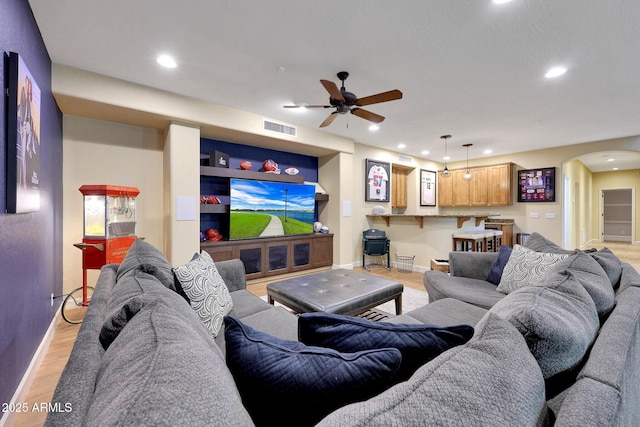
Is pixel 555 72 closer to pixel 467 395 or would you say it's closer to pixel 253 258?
pixel 467 395

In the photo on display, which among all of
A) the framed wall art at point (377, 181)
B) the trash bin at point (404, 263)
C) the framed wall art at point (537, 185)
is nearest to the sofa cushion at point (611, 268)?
the trash bin at point (404, 263)

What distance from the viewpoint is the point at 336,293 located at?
234 centimetres

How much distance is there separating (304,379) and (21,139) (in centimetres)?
225

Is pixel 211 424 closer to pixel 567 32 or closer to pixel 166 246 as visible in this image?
pixel 567 32

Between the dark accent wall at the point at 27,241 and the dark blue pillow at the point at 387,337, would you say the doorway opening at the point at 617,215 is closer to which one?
the dark blue pillow at the point at 387,337

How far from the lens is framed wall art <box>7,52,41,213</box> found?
154cm

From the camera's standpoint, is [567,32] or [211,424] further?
[567,32]

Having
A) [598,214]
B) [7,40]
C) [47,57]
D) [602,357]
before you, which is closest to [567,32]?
[602,357]

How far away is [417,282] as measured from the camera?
4441mm

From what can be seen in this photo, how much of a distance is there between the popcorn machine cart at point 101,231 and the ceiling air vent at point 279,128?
207 cm

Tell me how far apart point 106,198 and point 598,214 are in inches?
554

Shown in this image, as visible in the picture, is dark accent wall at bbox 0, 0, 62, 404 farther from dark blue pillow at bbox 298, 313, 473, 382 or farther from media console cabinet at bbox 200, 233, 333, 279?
dark blue pillow at bbox 298, 313, 473, 382

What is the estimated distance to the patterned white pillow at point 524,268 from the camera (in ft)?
6.70

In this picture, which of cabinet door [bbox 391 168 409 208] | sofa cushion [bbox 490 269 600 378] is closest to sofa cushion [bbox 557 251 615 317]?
sofa cushion [bbox 490 269 600 378]
